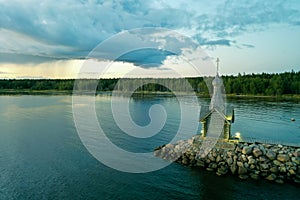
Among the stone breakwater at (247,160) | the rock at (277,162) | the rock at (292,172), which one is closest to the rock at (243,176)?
the stone breakwater at (247,160)

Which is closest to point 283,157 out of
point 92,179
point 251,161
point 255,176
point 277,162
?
point 277,162

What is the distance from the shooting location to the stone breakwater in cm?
2127

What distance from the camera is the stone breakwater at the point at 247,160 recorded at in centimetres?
2127

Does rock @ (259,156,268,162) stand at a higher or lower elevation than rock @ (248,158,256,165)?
higher

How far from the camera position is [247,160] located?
22594 mm

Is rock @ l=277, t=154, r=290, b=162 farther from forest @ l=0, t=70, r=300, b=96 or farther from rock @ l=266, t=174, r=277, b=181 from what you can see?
forest @ l=0, t=70, r=300, b=96

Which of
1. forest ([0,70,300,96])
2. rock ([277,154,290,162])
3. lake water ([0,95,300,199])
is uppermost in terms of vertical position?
forest ([0,70,300,96])

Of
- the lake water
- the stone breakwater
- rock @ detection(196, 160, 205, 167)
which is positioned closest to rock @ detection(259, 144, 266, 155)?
the stone breakwater

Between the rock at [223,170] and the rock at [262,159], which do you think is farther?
the rock at [223,170]

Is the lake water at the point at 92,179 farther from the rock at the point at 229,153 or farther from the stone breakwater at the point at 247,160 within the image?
the rock at the point at 229,153

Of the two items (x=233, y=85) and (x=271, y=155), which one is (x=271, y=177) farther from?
(x=233, y=85)

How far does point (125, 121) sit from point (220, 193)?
3460cm

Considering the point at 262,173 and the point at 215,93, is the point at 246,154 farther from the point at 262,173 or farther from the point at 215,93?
the point at 215,93

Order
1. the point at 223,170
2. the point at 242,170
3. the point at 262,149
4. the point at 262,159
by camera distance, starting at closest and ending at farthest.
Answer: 1. the point at 242,170
2. the point at 262,159
3. the point at 223,170
4. the point at 262,149
